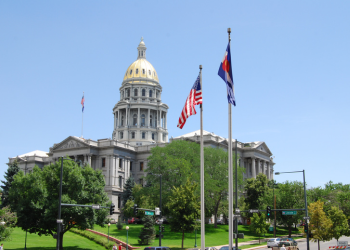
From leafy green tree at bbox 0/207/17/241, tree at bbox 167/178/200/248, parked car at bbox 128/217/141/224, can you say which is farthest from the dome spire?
leafy green tree at bbox 0/207/17/241

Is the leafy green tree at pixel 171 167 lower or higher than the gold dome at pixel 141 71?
lower

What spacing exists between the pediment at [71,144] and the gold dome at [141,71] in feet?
125

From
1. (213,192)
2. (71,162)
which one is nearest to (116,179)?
(213,192)

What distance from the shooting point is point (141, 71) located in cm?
14600

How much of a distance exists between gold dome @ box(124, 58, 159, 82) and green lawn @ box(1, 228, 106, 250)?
8604 centimetres

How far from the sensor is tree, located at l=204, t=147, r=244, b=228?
7788 centimetres

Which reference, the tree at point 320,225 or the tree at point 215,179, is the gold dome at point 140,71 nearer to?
the tree at point 215,179

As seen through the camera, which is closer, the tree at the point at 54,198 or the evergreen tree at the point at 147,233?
the tree at the point at 54,198

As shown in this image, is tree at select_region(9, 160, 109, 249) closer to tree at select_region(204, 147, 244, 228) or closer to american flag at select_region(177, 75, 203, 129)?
tree at select_region(204, 147, 244, 228)

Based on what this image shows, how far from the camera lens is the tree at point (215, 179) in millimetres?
77875

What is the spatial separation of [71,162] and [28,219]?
27.1 ft

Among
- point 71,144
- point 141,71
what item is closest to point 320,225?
point 71,144

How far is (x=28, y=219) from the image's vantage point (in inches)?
2082

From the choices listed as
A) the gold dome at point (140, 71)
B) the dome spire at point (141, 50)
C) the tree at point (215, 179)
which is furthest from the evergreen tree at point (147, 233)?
the dome spire at point (141, 50)
